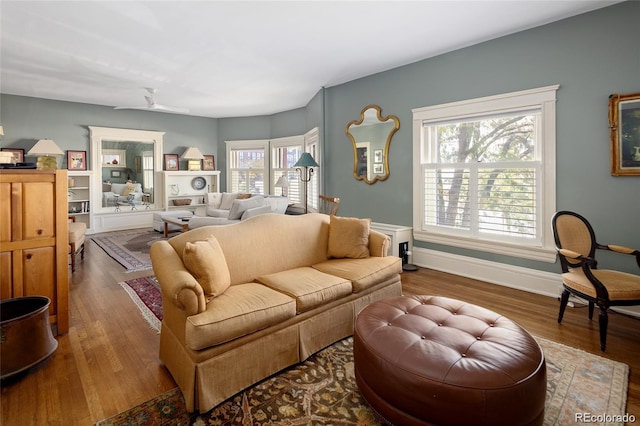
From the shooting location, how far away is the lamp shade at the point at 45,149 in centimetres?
605

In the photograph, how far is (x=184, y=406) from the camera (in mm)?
1753

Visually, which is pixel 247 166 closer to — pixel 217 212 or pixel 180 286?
pixel 217 212

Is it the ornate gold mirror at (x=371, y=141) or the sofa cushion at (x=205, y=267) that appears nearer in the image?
the sofa cushion at (x=205, y=267)

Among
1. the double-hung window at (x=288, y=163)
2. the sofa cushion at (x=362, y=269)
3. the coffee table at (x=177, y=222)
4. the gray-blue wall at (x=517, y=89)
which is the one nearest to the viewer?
the sofa cushion at (x=362, y=269)

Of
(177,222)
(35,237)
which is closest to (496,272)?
(35,237)

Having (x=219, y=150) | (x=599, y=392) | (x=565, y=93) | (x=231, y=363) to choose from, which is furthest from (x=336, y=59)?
(x=219, y=150)

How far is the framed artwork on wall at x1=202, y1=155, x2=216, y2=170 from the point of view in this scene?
841 centimetres

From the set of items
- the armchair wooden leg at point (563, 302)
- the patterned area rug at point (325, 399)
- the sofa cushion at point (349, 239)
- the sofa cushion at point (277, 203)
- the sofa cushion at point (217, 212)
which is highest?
the sofa cushion at point (277, 203)

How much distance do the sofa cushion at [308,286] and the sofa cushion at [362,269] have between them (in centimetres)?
9

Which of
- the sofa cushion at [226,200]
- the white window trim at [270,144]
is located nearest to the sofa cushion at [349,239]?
the white window trim at [270,144]

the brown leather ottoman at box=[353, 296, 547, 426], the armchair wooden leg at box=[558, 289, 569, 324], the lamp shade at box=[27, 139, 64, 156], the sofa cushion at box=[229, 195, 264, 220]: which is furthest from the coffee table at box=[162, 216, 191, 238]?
the armchair wooden leg at box=[558, 289, 569, 324]

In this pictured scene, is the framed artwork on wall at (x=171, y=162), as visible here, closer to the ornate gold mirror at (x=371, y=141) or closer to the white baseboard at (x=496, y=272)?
the ornate gold mirror at (x=371, y=141)

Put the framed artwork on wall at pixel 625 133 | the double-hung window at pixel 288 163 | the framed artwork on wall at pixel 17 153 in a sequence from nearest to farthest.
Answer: the framed artwork on wall at pixel 625 133, the framed artwork on wall at pixel 17 153, the double-hung window at pixel 288 163

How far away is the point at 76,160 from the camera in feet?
22.1
